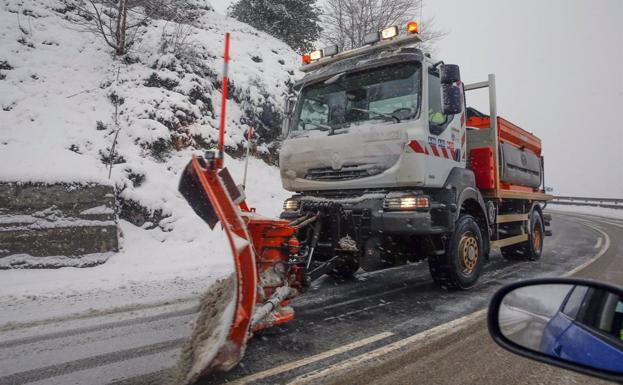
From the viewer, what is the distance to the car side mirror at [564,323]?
1230 millimetres

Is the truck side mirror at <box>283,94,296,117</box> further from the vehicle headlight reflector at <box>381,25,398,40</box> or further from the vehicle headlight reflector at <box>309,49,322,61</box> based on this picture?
the vehicle headlight reflector at <box>381,25,398,40</box>

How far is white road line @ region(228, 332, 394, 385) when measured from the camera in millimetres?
2617

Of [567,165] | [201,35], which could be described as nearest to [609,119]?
[567,165]

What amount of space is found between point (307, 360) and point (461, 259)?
9.56ft

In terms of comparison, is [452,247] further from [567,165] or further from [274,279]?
[567,165]

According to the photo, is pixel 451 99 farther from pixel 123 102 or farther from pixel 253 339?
pixel 123 102

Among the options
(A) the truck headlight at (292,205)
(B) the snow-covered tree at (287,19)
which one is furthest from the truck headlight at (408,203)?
(B) the snow-covered tree at (287,19)

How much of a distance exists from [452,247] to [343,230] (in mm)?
1451

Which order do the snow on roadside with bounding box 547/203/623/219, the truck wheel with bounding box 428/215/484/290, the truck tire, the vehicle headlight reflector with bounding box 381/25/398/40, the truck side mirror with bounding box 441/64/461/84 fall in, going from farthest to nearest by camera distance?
the snow on roadside with bounding box 547/203/623/219 < the truck tire < the vehicle headlight reflector with bounding box 381/25/398/40 < the truck wheel with bounding box 428/215/484/290 < the truck side mirror with bounding box 441/64/461/84

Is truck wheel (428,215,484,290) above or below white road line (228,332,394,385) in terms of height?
above

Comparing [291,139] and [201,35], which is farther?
[201,35]

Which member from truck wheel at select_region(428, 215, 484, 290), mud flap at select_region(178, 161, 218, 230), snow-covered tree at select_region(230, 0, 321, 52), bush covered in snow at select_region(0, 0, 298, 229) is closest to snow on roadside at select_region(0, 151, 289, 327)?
bush covered in snow at select_region(0, 0, 298, 229)

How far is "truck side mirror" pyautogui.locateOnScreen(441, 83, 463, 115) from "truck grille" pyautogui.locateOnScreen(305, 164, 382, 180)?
3.85 feet

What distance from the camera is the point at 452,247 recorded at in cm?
484
